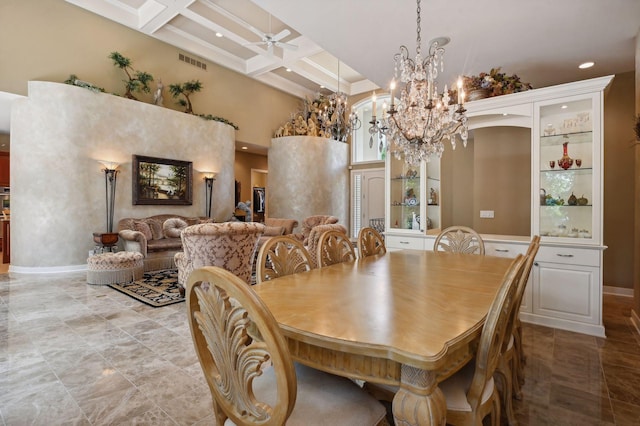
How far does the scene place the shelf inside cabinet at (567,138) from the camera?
3.10 metres

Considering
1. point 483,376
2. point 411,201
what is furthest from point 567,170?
point 483,376

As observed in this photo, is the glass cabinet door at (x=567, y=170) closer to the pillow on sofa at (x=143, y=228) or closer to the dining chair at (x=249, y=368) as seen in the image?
the dining chair at (x=249, y=368)

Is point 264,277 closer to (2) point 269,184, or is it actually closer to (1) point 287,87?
(2) point 269,184

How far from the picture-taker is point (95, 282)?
4.53m

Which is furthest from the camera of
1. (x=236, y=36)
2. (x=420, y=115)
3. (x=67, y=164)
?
(x=236, y=36)

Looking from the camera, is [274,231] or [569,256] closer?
[569,256]

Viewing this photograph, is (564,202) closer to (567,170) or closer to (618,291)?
(567,170)

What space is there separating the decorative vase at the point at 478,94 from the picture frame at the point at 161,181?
19.0 ft

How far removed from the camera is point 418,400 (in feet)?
2.97

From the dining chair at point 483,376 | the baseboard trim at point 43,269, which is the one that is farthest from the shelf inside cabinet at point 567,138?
the baseboard trim at point 43,269

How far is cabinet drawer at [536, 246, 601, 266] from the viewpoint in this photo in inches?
114

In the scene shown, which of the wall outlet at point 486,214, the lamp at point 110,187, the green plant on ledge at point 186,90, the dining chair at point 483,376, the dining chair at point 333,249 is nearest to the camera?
the dining chair at point 483,376

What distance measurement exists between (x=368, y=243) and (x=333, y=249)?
483 millimetres

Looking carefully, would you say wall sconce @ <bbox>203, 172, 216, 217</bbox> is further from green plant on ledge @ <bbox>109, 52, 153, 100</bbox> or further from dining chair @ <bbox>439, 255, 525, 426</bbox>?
dining chair @ <bbox>439, 255, 525, 426</bbox>
